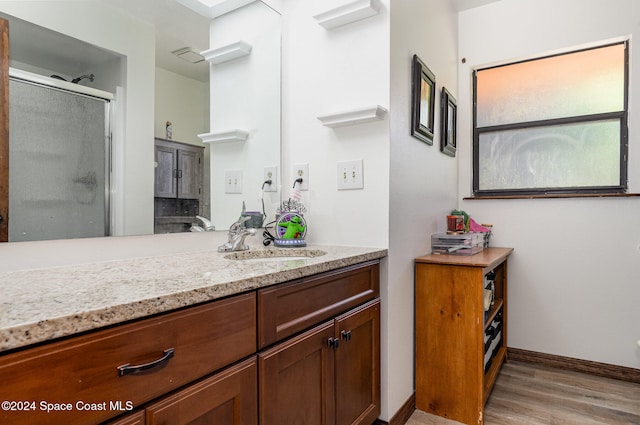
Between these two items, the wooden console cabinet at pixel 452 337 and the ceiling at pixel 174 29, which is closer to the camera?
the ceiling at pixel 174 29

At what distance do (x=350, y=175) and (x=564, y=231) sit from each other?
167 cm

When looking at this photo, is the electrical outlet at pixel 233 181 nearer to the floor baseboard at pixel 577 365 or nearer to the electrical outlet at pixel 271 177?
the electrical outlet at pixel 271 177

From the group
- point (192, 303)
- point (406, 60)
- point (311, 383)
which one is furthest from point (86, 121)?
point (406, 60)

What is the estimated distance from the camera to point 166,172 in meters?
1.40

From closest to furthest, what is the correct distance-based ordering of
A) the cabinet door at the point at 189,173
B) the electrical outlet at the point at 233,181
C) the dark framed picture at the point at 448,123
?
1. the cabinet door at the point at 189,173
2. the electrical outlet at the point at 233,181
3. the dark framed picture at the point at 448,123

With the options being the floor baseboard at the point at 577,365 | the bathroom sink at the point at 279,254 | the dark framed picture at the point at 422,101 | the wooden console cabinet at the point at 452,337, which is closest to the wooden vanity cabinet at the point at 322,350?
the bathroom sink at the point at 279,254

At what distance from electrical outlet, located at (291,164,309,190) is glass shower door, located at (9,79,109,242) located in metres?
0.95

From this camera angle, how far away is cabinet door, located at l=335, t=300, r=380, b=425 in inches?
52.9

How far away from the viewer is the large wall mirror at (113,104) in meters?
1.02

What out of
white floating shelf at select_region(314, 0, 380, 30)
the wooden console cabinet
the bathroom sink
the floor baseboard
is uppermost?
white floating shelf at select_region(314, 0, 380, 30)

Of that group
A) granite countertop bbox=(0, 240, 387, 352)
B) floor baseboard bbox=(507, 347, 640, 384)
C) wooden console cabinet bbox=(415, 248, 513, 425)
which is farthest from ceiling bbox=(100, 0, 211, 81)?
floor baseboard bbox=(507, 347, 640, 384)

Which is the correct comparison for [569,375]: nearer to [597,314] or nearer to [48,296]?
[597,314]

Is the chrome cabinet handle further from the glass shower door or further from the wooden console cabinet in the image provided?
the glass shower door

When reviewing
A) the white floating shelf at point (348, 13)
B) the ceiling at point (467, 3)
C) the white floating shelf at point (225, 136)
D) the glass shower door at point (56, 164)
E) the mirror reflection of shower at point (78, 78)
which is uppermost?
the ceiling at point (467, 3)
